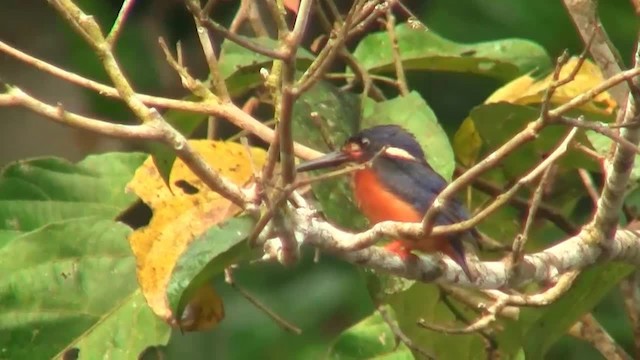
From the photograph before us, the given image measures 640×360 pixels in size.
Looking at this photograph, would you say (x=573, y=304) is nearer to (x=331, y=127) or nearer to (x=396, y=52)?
(x=331, y=127)

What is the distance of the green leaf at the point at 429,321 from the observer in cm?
230

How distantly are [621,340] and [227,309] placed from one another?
1094 mm

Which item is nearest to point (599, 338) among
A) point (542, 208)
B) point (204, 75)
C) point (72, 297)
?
point (542, 208)

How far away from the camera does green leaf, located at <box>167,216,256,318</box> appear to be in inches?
80.0

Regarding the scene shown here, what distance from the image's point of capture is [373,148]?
2.18 meters

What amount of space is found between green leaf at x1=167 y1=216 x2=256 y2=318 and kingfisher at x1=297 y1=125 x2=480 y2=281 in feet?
0.53

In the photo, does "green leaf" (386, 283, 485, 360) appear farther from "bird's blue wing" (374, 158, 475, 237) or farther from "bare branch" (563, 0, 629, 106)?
"bare branch" (563, 0, 629, 106)

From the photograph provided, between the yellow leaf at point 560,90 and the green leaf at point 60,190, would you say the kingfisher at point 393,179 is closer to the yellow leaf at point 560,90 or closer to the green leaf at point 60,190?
the yellow leaf at point 560,90

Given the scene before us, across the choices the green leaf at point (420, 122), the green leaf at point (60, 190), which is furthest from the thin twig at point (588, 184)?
the green leaf at point (60, 190)

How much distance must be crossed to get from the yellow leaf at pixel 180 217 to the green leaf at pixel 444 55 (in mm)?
476

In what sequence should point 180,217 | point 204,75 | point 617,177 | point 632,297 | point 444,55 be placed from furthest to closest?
point 204,75
point 444,55
point 632,297
point 180,217
point 617,177

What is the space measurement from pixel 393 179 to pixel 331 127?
0.23 m

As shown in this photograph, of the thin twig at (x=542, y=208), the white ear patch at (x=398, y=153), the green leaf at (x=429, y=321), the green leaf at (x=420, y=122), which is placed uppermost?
the white ear patch at (x=398, y=153)

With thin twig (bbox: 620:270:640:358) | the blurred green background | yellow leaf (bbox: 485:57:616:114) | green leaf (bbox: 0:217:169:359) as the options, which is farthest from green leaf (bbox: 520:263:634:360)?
the blurred green background
